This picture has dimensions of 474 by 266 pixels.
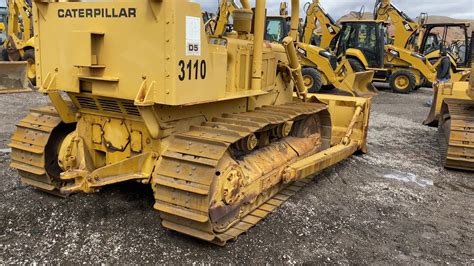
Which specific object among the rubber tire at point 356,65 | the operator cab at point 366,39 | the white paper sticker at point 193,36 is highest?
the operator cab at point 366,39

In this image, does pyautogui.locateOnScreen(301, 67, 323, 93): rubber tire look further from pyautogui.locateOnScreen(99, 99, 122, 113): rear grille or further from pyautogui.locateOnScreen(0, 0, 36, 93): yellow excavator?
pyautogui.locateOnScreen(99, 99, 122, 113): rear grille

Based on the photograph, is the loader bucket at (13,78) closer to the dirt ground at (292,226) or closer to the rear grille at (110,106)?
the dirt ground at (292,226)

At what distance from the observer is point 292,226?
14.3ft

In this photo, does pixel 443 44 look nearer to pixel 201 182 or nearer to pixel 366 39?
pixel 366 39

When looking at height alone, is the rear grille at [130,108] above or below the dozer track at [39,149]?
above

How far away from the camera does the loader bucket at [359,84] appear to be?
37.7 ft

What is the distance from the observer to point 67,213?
439cm

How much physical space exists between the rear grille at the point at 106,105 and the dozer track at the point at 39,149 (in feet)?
1.56

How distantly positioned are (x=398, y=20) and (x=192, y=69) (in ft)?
51.8

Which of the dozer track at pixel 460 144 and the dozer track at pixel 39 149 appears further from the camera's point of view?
the dozer track at pixel 460 144

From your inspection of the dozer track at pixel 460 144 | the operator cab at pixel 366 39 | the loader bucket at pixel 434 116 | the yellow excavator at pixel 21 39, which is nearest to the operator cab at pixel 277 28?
the operator cab at pixel 366 39

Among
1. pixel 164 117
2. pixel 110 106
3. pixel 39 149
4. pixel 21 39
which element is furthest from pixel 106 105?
pixel 21 39

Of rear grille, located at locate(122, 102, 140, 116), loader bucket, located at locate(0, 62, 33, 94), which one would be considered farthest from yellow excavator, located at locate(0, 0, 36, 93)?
rear grille, located at locate(122, 102, 140, 116)

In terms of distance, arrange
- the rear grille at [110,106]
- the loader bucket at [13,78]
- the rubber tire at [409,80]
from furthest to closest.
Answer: the rubber tire at [409,80] → the loader bucket at [13,78] → the rear grille at [110,106]
